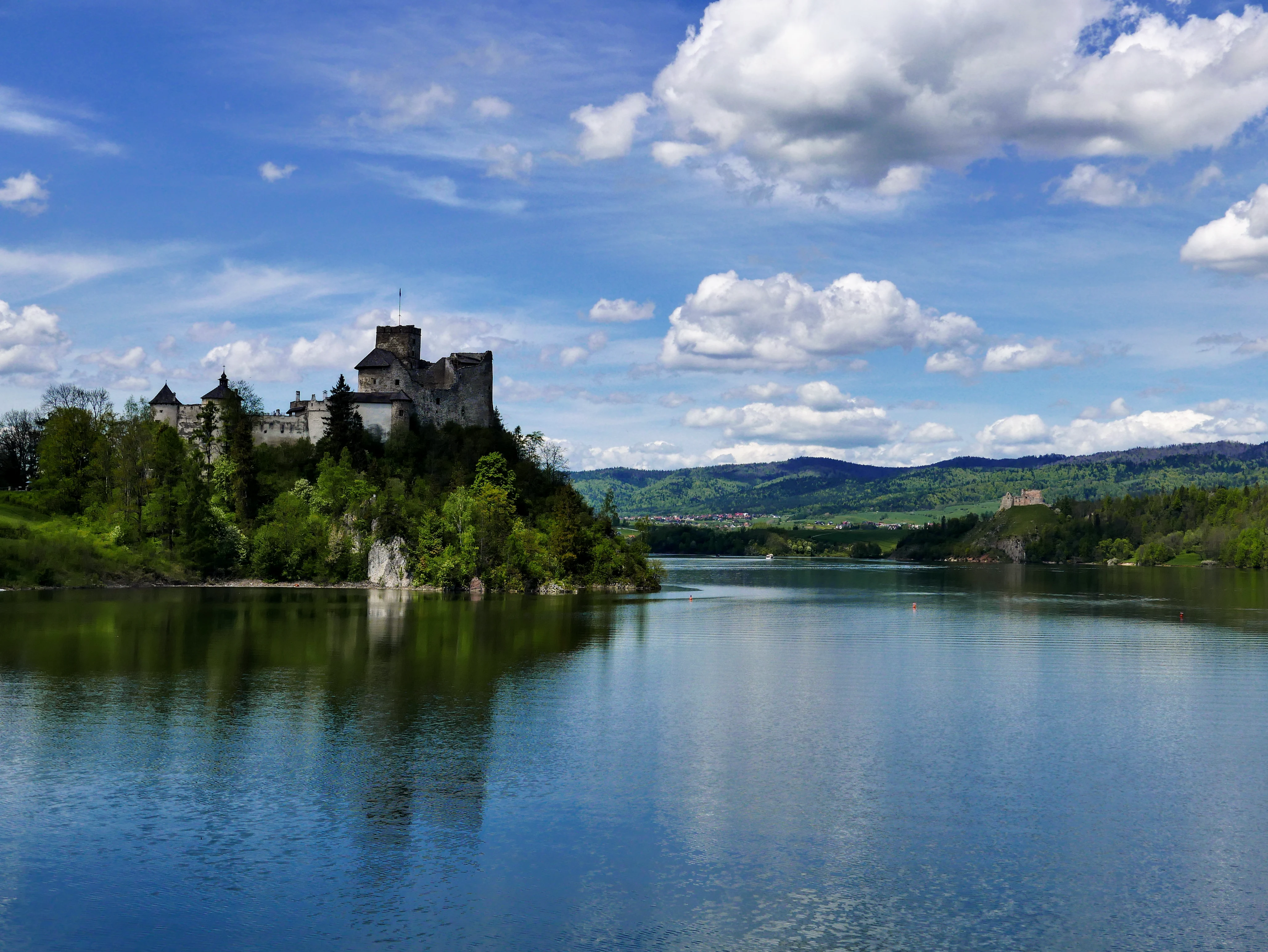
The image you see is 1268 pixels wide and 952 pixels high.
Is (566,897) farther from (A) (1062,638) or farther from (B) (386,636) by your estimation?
(A) (1062,638)

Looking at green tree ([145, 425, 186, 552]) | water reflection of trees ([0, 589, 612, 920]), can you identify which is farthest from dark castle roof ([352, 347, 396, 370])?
water reflection of trees ([0, 589, 612, 920])

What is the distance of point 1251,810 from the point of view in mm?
29125

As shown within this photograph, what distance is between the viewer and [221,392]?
12888 centimetres

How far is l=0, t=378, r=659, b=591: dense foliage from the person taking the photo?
4414 inches

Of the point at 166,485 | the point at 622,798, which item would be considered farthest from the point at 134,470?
the point at 622,798

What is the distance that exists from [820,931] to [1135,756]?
1989cm

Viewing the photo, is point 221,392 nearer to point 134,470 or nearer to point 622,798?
point 134,470

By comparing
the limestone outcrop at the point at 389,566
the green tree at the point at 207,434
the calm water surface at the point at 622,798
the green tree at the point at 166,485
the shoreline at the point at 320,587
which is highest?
the green tree at the point at 207,434

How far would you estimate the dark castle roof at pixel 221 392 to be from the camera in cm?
12744

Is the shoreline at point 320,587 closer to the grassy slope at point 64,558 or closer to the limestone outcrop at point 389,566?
the limestone outcrop at point 389,566

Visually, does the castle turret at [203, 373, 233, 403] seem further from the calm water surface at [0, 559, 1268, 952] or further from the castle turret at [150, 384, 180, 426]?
the calm water surface at [0, 559, 1268, 952]

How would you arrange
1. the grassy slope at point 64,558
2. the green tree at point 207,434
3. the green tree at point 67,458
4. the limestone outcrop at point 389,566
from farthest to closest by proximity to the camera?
the green tree at point 207,434 → the green tree at point 67,458 → the limestone outcrop at point 389,566 → the grassy slope at point 64,558

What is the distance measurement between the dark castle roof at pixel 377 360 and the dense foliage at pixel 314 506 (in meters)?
5.84

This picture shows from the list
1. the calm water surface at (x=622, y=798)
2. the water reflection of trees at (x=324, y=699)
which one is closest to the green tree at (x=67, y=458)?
the water reflection of trees at (x=324, y=699)
